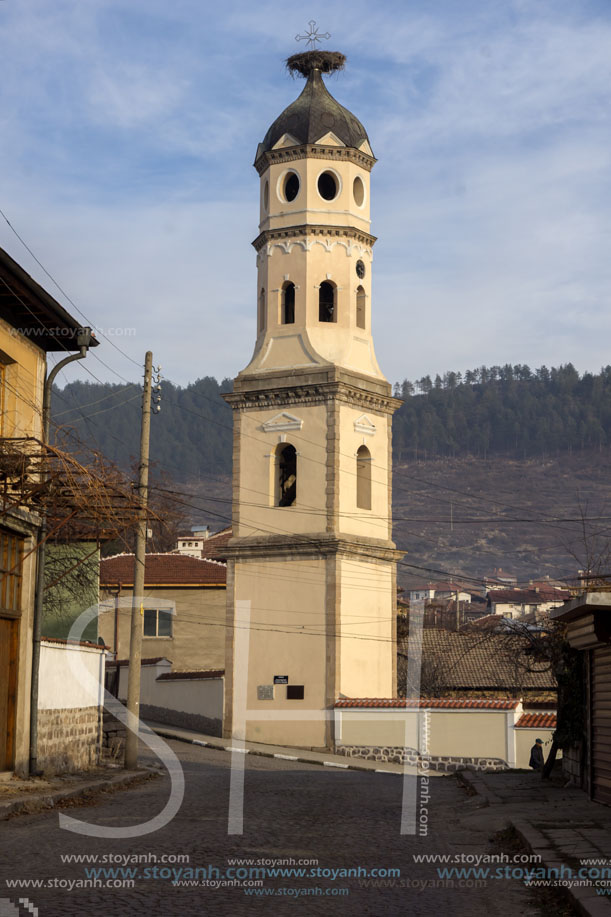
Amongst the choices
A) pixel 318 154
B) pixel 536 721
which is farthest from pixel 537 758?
pixel 318 154

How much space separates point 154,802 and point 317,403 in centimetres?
2529

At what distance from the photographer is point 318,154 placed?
146ft

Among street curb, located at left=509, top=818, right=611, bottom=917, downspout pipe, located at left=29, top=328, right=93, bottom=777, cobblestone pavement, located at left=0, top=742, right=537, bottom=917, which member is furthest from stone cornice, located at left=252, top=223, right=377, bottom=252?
street curb, located at left=509, top=818, right=611, bottom=917

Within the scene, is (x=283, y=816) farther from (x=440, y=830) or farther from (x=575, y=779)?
(x=575, y=779)

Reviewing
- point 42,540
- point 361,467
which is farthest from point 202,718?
point 42,540

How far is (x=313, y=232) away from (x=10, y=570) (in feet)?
86.8

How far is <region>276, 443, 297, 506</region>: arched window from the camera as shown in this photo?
4369 centimetres

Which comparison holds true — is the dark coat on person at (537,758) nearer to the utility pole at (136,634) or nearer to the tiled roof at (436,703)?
the tiled roof at (436,703)

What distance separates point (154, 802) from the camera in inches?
741

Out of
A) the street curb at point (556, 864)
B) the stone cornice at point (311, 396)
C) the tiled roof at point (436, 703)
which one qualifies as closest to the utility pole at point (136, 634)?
the street curb at point (556, 864)

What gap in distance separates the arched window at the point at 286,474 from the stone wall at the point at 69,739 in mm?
18597

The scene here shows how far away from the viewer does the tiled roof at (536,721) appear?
37.0 metres

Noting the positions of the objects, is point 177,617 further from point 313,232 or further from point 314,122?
point 314,122

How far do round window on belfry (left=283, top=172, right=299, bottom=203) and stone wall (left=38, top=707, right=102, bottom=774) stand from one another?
24.2 metres
